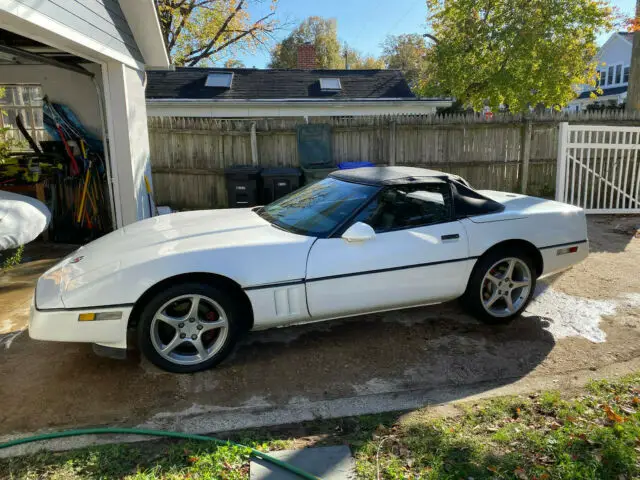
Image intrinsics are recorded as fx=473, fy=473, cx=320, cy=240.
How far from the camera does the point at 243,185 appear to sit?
8.66 metres

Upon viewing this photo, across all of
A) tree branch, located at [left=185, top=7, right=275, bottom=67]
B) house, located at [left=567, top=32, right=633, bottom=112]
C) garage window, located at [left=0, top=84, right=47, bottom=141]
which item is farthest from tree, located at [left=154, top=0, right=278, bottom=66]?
house, located at [left=567, top=32, right=633, bottom=112]

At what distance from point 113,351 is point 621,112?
425 inches

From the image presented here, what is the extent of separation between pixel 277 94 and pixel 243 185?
8494 mm

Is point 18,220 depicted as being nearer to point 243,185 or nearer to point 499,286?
point 243,185

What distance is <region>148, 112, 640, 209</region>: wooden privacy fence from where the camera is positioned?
955 centimetres

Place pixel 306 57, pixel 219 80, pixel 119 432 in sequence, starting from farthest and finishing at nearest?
pixel 306 57
pixel 219 80
pixel 119 432

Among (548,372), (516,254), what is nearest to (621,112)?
(516,254)

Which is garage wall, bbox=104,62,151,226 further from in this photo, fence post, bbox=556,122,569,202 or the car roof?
fence post, bbox=556,122,569,202

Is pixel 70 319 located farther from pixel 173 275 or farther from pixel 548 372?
pixel 548 372

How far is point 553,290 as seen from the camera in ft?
17.2

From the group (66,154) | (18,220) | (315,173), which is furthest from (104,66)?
(315,173)

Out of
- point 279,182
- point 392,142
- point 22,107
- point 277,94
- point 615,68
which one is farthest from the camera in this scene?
point 615,68

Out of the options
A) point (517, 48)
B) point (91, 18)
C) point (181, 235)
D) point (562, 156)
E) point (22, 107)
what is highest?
point (517, 48)

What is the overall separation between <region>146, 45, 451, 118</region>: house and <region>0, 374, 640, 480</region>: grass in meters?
13.9
